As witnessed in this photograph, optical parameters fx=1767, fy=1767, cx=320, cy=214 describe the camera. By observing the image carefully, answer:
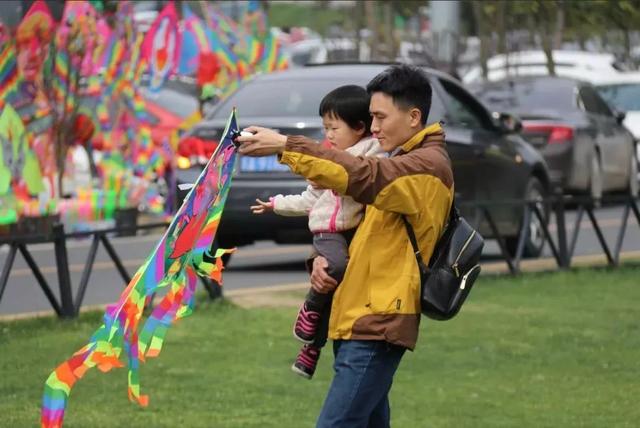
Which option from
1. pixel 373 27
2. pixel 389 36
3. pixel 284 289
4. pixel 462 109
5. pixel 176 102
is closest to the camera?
pixel 284 289

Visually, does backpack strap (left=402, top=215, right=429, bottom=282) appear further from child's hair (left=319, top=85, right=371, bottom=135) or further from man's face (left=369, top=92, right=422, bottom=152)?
child's hair (left=319, top=85, right=371, bottom=135)

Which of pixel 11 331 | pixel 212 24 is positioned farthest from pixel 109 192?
pixel 11 331

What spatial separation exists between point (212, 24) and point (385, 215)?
16.5 metres

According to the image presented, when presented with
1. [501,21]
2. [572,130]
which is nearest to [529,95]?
[572,130]

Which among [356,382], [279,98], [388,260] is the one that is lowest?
[279,98]

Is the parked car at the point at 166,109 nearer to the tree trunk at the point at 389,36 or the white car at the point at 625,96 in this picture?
the tree trunk at the point at 389,36

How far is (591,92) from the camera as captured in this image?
22047mm

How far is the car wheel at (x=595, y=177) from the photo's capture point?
21406mm

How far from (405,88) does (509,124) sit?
984 centimetres

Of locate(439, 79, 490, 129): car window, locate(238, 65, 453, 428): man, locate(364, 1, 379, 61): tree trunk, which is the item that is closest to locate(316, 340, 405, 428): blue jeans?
locate(238, 65, 453, 428): man

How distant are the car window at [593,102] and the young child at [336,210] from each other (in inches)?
642

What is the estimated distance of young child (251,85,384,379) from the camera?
566 cm

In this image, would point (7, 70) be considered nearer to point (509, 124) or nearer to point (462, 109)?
point (462, 109)

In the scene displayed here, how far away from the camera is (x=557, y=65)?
34.1m
